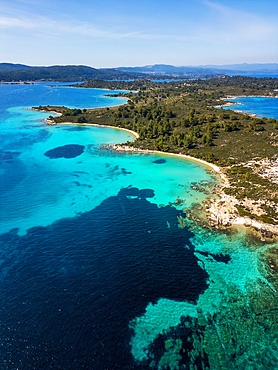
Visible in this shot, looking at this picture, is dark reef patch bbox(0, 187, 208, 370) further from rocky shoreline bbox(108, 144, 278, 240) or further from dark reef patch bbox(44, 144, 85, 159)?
dark reef patch bbox(44, 144, 85, 159)

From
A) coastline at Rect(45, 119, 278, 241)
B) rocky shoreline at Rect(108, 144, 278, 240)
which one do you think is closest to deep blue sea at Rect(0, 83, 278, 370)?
coastline at Rect(45, 119, 278, 241)

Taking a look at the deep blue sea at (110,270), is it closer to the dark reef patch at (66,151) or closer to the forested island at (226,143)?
the forested island at (226,143)

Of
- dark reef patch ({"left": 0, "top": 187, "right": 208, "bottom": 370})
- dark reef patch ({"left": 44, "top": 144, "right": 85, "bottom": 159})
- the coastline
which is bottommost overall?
dark reef patch ({"left": 44, "top": 144, "right": 85, "bottom": 159})

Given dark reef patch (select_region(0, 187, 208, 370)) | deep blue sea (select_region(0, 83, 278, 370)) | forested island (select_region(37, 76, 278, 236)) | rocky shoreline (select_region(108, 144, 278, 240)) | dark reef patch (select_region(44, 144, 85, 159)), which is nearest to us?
dark reef patch (select_region(0, 187, 208, 370))

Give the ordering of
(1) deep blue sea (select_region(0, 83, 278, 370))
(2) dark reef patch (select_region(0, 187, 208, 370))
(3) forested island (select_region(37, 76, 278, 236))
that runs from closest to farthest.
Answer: (2) dark reef patch (select_region(0, 187, 208, 370))
(1) deep blue sea (select_region(0, 83, 278, 370))
(3) forested island (select_region(37, 76, 278, 236))

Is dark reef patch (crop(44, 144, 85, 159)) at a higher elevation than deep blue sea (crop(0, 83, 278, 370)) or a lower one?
lower

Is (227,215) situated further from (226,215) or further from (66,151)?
(66,151)

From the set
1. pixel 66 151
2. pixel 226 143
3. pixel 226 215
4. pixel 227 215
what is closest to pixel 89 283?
pixel 226 215
